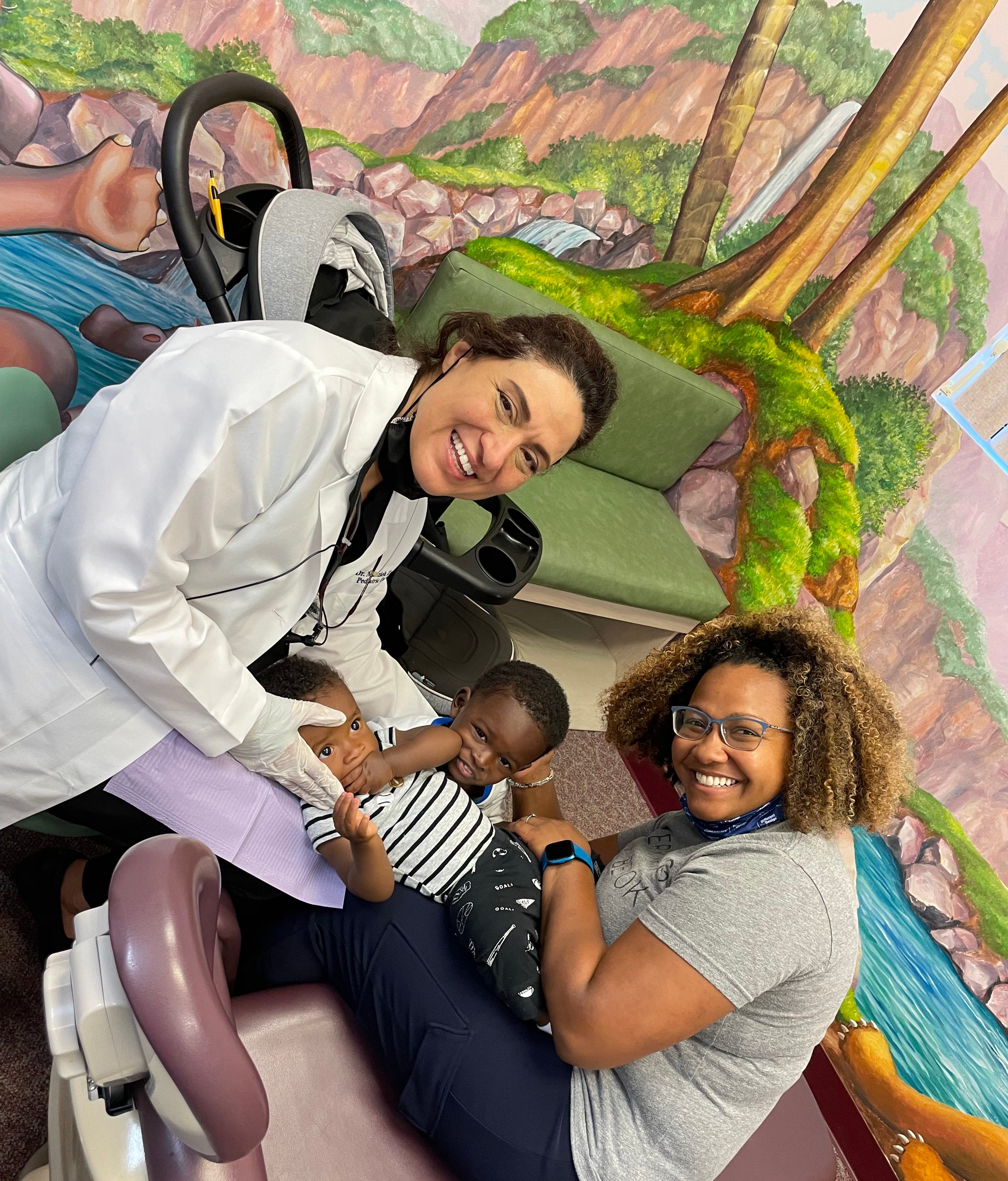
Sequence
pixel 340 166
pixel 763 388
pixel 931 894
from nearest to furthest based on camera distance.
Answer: pixel 931 894 → pixel 340 166 → pixel 763 388

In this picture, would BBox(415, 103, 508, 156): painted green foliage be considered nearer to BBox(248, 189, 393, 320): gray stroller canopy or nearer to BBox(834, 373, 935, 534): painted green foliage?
BBox(248, 189, 393, 320): gray stroller canopy

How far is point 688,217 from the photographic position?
13.0 ft

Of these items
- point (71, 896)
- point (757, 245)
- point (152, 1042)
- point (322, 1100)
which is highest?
point (757, 245)

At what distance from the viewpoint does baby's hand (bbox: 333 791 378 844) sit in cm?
140

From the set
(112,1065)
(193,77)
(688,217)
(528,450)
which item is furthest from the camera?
(688,217)

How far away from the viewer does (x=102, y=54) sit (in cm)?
251

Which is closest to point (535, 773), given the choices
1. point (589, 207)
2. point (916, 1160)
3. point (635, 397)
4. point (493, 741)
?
point (493, 741)

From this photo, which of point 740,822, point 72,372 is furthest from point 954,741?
point 72,372

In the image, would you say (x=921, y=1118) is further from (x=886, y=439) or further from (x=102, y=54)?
(x=102, y=54)

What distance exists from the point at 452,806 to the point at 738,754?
597 mm

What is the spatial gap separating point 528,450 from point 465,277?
1.82 m

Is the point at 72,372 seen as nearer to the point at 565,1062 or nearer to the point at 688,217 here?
the point at 565,1062

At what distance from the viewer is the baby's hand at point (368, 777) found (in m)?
1.66

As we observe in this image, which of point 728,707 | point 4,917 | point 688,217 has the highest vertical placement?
point 688,217
